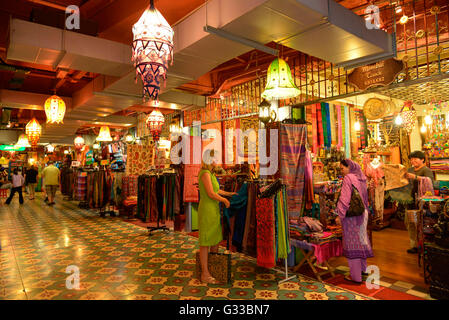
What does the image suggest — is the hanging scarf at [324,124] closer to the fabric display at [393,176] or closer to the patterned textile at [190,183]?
the fabric display at [393,176]

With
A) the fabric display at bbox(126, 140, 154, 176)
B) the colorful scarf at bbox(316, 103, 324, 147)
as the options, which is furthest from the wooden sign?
the fabric display at bbox(126, 140, 154, 176)

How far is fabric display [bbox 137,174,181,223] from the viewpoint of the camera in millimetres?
5883

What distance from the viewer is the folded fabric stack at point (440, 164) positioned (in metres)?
7.04

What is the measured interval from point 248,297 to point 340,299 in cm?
105

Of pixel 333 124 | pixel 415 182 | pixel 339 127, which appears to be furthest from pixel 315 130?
pixel 415 182

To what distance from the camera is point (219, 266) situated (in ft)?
11.7

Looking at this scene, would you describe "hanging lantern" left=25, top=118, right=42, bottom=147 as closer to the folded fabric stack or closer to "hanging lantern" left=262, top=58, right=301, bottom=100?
"hanging lantern" left=262, top=58, right=301, bottom=100

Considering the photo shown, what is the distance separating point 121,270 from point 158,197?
223cm

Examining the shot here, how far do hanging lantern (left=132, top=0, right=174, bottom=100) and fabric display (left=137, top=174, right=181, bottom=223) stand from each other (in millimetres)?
3183

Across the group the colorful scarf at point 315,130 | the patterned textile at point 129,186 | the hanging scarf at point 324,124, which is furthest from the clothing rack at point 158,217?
the hanging scarf at point 324,124

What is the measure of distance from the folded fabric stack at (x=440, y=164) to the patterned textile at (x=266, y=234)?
6.32 metres

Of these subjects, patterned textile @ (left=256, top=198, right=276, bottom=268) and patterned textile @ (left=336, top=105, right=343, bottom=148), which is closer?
patterned textile @ (left=256, top=198, right=276, bottom=268)

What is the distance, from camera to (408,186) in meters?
6.11
